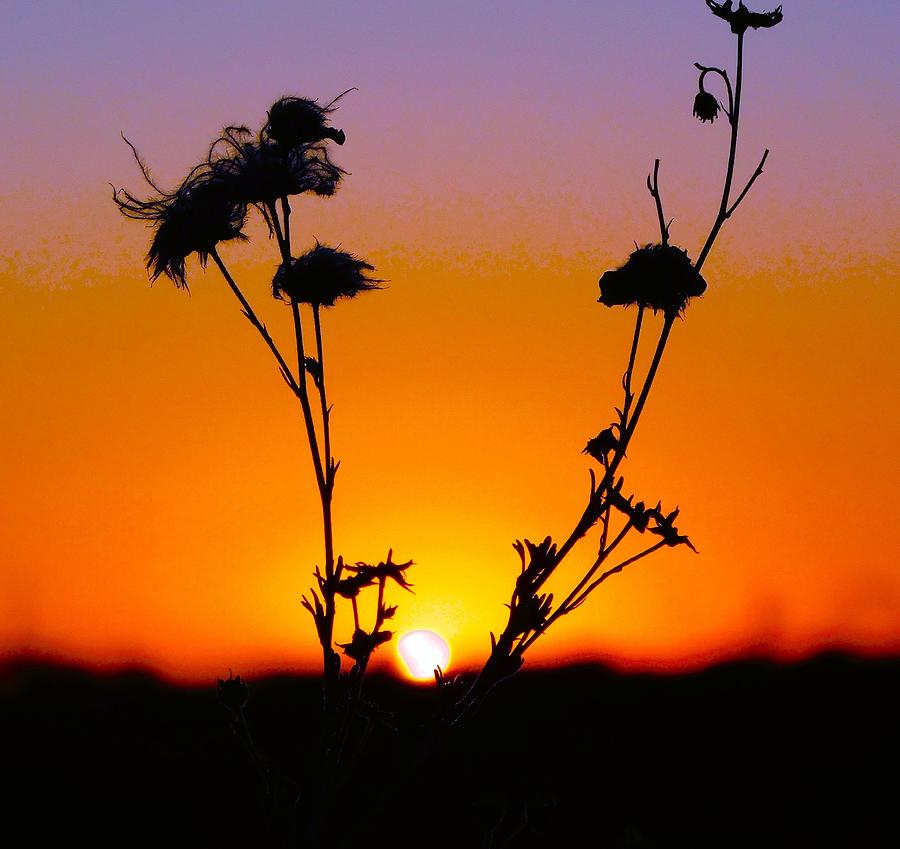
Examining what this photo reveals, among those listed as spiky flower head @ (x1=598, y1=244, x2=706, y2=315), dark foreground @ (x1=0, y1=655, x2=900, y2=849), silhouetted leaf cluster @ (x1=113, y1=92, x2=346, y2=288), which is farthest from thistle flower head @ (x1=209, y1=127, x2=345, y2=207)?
dark foreground @ (x1=0, y1=655, x2=900, y2=849)

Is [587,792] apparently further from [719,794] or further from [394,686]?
[394,686]

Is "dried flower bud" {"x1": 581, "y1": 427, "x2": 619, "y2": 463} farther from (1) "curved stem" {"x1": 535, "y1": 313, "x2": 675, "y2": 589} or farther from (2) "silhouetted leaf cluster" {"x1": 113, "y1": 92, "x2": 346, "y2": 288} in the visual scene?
(2) "silhouetted leaf cluster" {"x1": 113, "y1": 92, "x2": 346, "y2": 288}

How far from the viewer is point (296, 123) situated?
4664 mm

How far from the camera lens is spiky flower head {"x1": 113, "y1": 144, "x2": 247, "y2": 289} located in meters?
4.82

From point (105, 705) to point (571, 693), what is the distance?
5859mm

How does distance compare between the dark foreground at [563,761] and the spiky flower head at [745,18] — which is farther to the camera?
the dark foreground at [563,761]

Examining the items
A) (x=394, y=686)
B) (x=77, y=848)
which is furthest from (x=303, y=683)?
(x=77, y=848)

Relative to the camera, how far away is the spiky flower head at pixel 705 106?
4548 millimetres

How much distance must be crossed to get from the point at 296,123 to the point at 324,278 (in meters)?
0.55

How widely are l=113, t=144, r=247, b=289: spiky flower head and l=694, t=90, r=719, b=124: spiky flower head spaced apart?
1.59m

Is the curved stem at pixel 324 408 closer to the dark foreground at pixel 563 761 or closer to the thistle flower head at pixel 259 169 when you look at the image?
the thistle flower head at pixel 259 169

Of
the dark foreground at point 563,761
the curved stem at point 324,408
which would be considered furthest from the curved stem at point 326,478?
the dark foreground at point 563,761

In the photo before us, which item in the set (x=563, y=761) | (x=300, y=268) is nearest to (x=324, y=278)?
(x=300, y=268)

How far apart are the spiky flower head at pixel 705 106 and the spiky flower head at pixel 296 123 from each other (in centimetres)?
124
